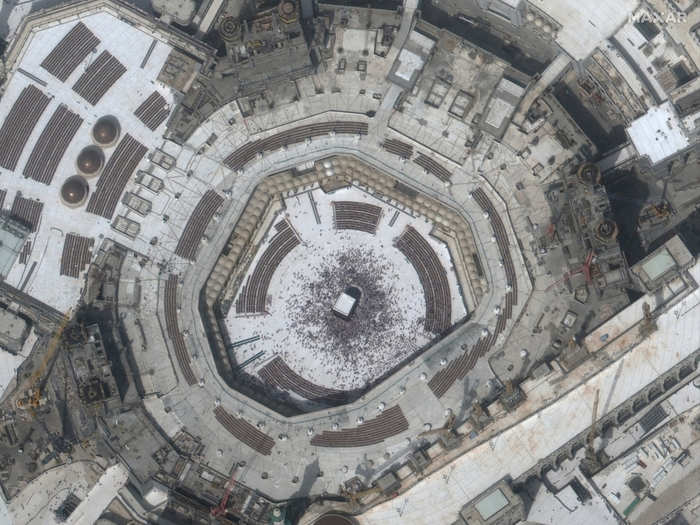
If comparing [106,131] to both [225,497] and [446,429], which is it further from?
[446,429]

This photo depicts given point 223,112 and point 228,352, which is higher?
point 223,112

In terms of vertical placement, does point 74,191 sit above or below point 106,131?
below

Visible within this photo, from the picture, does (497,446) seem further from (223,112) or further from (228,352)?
(223,112)

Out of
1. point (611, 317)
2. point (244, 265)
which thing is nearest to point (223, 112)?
point (244, 265)

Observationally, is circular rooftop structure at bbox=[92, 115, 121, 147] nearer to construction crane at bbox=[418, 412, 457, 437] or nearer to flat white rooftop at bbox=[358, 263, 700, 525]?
construction crane at bbox=[418, 412, 457, 437]

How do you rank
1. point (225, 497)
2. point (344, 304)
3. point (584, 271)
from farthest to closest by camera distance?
1. point (344, 304)
2. point (225, 497)
3. point (584, 271)

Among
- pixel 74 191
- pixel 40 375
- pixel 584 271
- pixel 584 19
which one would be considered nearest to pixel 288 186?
pixel 74 191

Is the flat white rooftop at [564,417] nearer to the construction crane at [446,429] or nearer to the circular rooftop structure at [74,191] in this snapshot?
the construction crane at [446,429]
